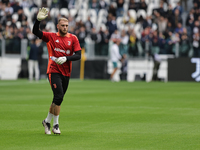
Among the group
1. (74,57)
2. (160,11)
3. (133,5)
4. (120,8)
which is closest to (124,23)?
(133,5)

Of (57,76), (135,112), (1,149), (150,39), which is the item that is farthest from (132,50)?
(1,149)

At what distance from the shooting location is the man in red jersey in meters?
9.23

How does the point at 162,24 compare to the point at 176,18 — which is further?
the point at 176,18

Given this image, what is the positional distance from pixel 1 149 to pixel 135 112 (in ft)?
21.4

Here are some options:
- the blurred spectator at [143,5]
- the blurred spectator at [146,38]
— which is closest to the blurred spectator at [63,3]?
the blurred spectator at [143,5]

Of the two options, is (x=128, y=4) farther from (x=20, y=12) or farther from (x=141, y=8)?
(x=20, y=12)

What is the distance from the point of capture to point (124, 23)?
116 ft

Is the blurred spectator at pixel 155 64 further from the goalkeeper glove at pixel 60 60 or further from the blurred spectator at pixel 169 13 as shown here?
the goalkeeper glove at pixel 60 60

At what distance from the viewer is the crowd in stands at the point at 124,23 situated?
32.4m

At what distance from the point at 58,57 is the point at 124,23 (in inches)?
1035

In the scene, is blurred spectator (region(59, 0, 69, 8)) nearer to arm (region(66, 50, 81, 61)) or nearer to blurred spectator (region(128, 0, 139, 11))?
blurred spectator (region(128, 0, 139, 11))

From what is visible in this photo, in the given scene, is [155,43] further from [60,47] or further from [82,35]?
Result: [60,47]

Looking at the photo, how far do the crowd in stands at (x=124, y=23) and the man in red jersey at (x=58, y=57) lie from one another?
888 inches

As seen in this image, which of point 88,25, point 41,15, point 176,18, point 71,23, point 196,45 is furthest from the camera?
point 71,23
